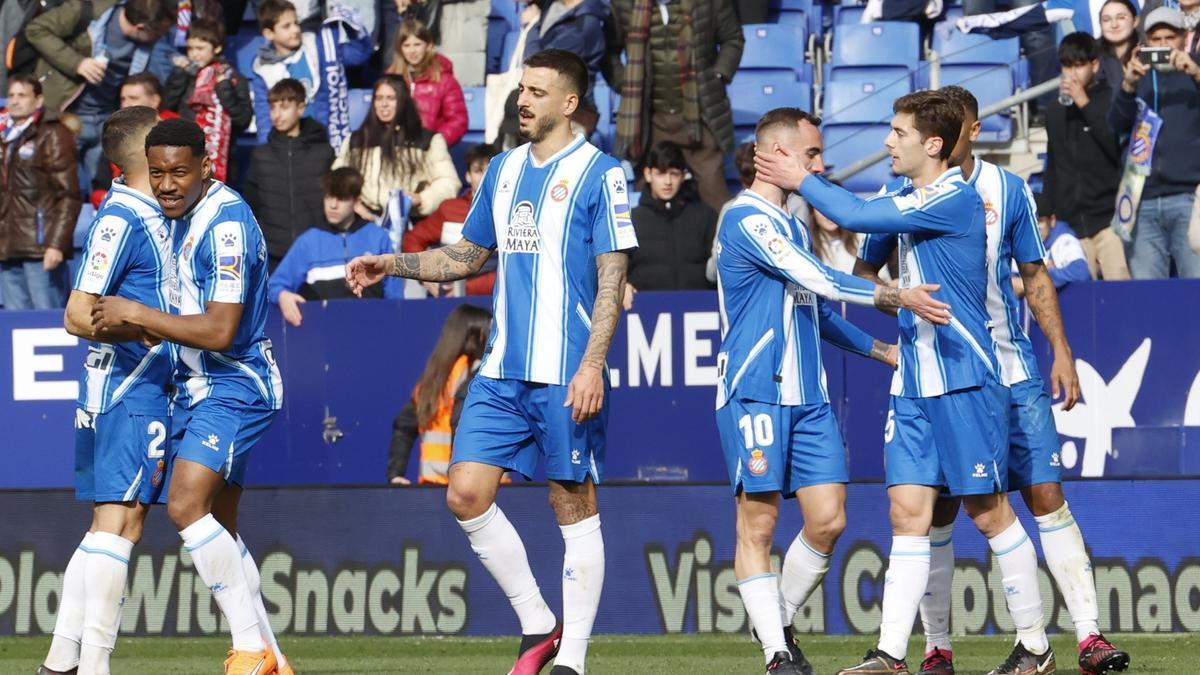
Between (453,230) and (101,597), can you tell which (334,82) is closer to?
(453,230)

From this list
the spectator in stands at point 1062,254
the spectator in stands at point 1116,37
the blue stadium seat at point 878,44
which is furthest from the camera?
the blue stadium seat at point 878,44

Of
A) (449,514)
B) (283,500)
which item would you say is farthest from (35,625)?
(449,514)

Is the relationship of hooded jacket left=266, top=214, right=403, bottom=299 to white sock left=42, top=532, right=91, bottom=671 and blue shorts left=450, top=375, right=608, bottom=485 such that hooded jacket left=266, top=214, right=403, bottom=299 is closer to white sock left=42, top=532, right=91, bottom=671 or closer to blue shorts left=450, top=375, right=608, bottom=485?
white sock left=42, top=532, right=91, bottom=671

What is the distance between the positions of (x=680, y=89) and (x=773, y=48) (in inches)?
78.8

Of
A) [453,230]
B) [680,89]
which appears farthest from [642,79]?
[453,230]

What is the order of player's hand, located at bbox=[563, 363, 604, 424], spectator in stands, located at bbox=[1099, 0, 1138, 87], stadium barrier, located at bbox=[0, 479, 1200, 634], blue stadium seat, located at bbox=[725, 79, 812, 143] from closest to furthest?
1. player's hand, located at bbox=[563, 363, 604, 424]
2. stadium barrier, located at bbox=[0, 479, 1200, 634]
3. spectator in stands, located at bbox=[1099, 0, 1138, 87]
4. blue stadium seat, located at bbox=[725, 79, 812, 143]

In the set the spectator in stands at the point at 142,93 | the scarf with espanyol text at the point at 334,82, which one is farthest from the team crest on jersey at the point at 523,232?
the scarf with espanyol text at the point at 334,82

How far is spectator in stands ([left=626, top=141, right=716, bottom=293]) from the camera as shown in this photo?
11.6m

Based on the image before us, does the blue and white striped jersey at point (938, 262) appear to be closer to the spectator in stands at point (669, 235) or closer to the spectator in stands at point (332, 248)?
the spectator in stands at point (669, 235)

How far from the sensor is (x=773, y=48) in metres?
14.8

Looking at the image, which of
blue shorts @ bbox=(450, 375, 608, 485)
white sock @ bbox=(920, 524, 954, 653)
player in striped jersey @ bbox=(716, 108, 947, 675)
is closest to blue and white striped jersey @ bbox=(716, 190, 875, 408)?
player in striped jersey @ bbox=(716, 108, 947, 675)

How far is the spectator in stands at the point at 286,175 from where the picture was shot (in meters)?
12.6

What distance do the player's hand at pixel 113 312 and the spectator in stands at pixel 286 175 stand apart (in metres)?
5.96

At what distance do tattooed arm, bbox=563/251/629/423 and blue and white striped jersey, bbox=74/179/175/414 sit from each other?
1554 mm
